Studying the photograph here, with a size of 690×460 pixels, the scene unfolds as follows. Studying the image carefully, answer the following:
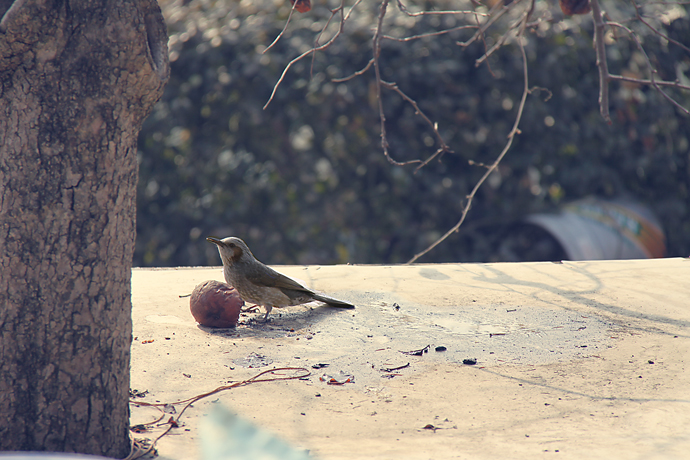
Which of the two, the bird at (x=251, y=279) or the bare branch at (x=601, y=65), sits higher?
the bare branch at (x=601, y=65)

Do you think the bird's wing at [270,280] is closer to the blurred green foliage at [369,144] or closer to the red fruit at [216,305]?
the red fruit at [216,305]

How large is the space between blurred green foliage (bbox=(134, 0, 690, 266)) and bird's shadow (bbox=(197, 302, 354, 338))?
211 centimetres

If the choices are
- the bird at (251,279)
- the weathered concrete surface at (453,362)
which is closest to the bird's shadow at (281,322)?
the weathered concrete surface at (453,362)

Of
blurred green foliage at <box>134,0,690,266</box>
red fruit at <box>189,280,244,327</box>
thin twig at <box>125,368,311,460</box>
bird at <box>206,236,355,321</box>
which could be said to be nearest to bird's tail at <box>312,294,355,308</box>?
bird at <box>206,236,355,321</box>

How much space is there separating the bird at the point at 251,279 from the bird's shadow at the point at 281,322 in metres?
0.12

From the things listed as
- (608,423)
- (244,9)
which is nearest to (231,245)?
(608,423)

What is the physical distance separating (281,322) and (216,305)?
0.41 m

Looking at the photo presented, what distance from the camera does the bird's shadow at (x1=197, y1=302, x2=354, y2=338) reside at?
3.35m

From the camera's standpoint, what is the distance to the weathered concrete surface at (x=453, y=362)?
7.19 ft

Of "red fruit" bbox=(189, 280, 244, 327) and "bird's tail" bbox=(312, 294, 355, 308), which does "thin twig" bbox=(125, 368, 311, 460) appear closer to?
"red fruit" bbox=(189, 280, 244, 327)

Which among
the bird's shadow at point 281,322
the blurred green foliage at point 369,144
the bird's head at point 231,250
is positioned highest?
the blurred green foliage at point 369,144

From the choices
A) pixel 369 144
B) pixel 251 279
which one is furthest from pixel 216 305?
pixel 369 144

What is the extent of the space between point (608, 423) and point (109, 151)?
199 centimetres

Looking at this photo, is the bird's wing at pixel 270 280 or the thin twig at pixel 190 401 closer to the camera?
the thin twig at pixel 190 401
